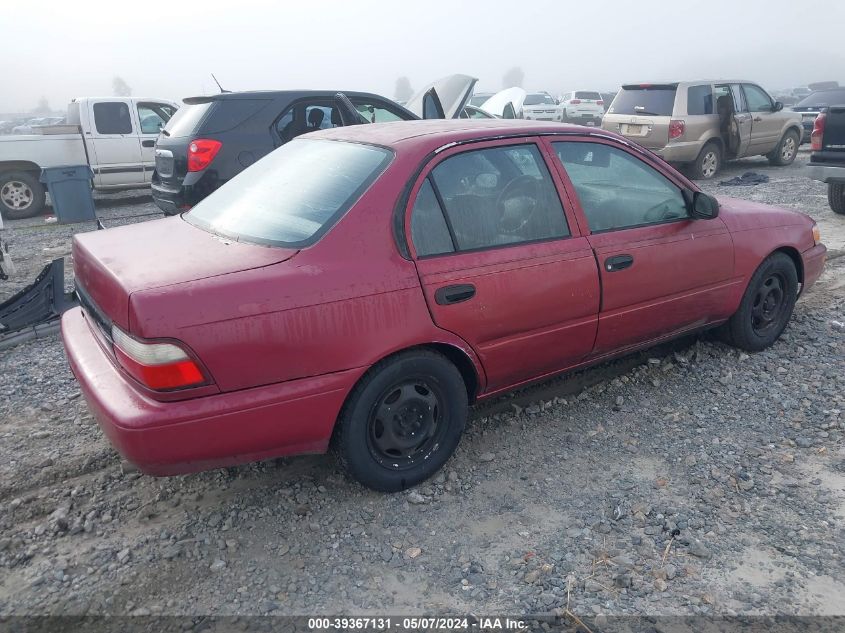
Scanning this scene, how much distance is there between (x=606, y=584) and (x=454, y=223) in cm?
167

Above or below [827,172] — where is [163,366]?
above

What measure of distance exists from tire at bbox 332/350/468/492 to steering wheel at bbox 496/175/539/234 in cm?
76

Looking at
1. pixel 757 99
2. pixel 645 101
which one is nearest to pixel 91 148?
pixel 645 101

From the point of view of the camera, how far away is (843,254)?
7023 millimetres

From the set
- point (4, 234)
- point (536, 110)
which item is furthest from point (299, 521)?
point (536, 110)

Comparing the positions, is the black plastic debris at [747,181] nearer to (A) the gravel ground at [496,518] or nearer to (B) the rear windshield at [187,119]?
(A) the gravel ground at [496,518]

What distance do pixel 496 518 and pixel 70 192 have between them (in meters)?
9.16

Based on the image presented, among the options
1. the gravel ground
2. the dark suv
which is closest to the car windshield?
the dark suv

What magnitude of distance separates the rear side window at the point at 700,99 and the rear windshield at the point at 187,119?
8.40 meters

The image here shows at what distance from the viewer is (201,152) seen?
687 centimetres

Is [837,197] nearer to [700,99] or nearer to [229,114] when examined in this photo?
[700,99]

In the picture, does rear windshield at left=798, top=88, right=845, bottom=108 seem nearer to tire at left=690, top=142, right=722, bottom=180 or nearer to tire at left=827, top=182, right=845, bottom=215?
tire at left=690, top=142, right=722, bottom=180

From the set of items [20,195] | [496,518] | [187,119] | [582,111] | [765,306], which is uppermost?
[187,119]

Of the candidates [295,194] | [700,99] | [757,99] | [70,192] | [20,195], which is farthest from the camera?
[757,99]
